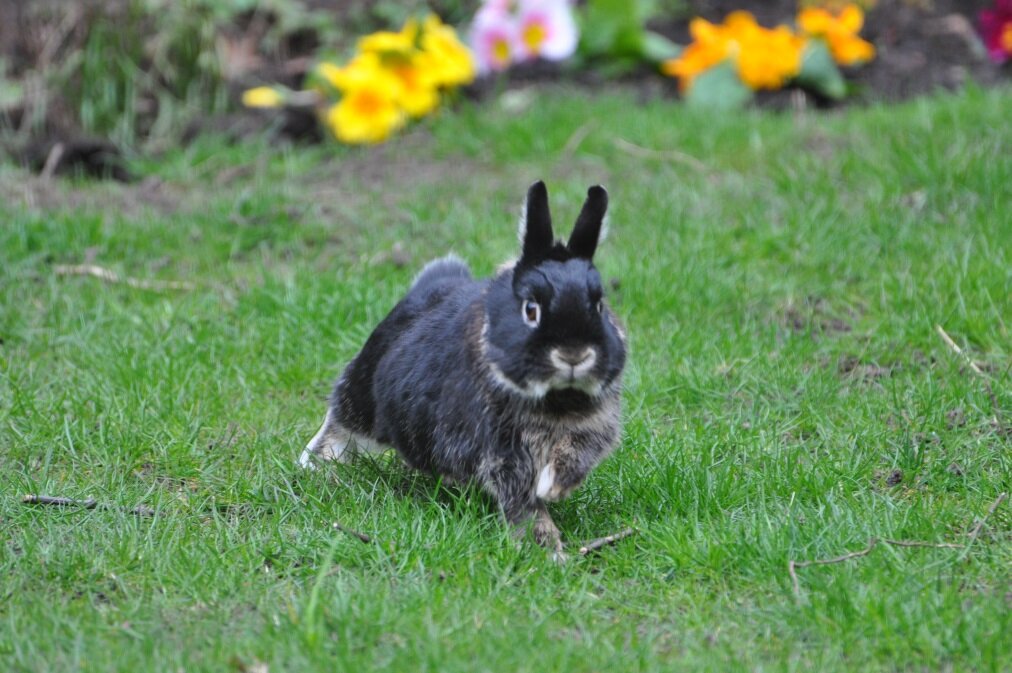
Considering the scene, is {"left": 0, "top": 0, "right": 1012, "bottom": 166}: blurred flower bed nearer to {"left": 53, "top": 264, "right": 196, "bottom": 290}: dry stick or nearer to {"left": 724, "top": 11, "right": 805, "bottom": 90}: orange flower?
{"left": 724, "top": 11, "right": 805, "bottom": 90}: orange flower

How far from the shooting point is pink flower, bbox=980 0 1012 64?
828cm

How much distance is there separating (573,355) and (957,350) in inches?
84.9

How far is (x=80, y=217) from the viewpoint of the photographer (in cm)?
657

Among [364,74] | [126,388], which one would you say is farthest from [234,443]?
[364,74]

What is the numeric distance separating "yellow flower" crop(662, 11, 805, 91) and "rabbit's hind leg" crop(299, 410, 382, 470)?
172 inches

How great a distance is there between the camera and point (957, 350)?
505cm

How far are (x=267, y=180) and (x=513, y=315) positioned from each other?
3.87m

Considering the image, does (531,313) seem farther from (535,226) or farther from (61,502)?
(61,502)

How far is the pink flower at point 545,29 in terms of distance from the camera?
8.26m

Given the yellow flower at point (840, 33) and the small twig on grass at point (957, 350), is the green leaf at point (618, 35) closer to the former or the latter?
the yellow flower at point (840, 33)

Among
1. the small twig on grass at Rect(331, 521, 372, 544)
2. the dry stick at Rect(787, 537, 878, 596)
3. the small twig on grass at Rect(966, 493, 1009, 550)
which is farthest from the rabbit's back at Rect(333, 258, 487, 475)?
the small twig on grass at Rect(966, 493, 1009, 550)

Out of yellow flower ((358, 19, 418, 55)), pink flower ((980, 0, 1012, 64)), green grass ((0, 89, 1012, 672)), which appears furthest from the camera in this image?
pink flower ((980, 0, 1012, 64))

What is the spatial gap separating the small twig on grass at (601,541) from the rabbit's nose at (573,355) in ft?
2.11

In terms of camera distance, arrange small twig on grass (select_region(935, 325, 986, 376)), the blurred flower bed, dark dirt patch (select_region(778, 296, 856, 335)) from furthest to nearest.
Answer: the blurred flower bed
dark dirt patch (select_region(778, 296, 856, 335))
small twig on grass (select_region(935, 325, 986, 376))
